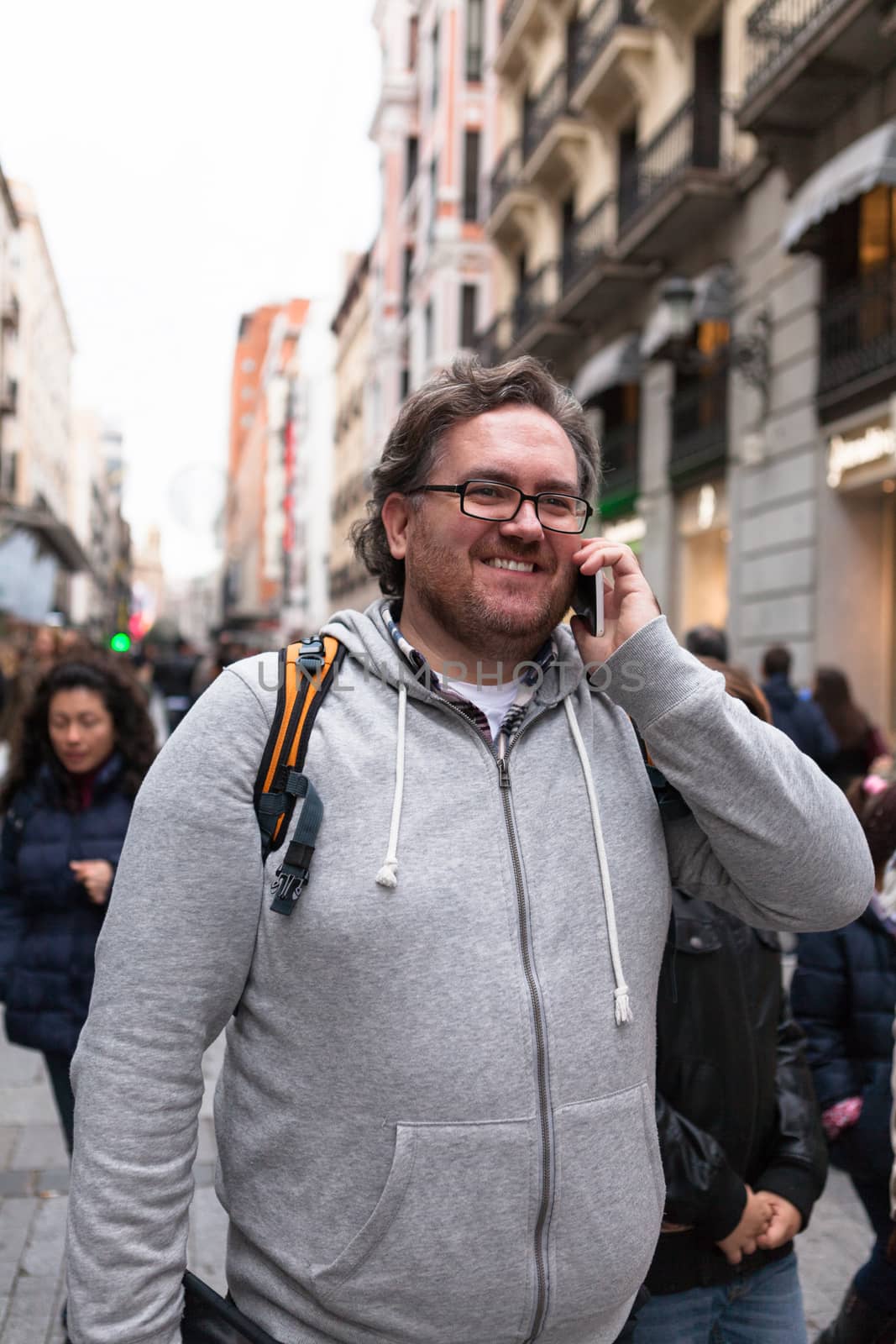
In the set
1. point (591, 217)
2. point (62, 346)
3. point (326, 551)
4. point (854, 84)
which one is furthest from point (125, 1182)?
point (62, 346)

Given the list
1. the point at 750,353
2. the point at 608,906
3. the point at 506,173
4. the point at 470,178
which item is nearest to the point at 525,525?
Answer: the point at 608,906

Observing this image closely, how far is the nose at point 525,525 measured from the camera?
6.44ft

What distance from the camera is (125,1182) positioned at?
1.76 m

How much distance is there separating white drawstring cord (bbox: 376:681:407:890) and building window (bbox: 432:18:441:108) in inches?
1306

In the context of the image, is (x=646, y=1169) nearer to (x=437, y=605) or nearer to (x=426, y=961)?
(x=426, y=961)

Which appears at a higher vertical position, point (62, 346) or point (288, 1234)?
point (62, 346)

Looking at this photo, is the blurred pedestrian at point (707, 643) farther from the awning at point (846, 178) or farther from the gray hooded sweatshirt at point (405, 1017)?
the awning at point (846, 178)

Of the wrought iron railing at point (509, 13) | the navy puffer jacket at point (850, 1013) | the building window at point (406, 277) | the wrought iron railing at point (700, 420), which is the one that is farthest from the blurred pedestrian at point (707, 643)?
the building window at point (406, 277)

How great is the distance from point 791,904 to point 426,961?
596 mm

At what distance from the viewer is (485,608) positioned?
198cm

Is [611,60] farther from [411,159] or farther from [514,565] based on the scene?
[411,159]

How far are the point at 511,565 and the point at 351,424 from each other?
47711 millimetres

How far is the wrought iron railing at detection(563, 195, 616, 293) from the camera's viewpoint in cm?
1938

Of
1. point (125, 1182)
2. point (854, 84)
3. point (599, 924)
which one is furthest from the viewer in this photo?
point (854, 84)
